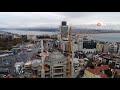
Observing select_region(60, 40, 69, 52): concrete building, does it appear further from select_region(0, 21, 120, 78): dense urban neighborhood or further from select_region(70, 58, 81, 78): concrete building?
select_region(70, 58, 81, 78): concrete building

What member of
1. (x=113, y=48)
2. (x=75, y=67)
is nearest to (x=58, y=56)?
(x=75, y=67)

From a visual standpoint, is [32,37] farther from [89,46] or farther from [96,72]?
[96,72]

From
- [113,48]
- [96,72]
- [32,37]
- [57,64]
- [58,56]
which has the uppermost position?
[32,37]

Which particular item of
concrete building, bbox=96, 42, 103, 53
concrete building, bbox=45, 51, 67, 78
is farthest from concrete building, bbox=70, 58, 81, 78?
concrete building, bbox=96, 42, 103, 53

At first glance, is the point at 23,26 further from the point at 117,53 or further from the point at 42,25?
the point at 117,53

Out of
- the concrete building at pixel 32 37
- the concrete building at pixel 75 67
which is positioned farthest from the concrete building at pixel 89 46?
the concrete building at pixel 32 37

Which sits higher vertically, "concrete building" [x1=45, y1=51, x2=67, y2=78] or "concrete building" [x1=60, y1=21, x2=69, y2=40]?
"concrete building" [x1=60, y1=21, x2=69, y2=40]

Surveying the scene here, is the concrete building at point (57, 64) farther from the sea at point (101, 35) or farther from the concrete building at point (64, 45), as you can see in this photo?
the sea at point (101, 35)

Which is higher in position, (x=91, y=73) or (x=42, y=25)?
(x=42, y=25)
